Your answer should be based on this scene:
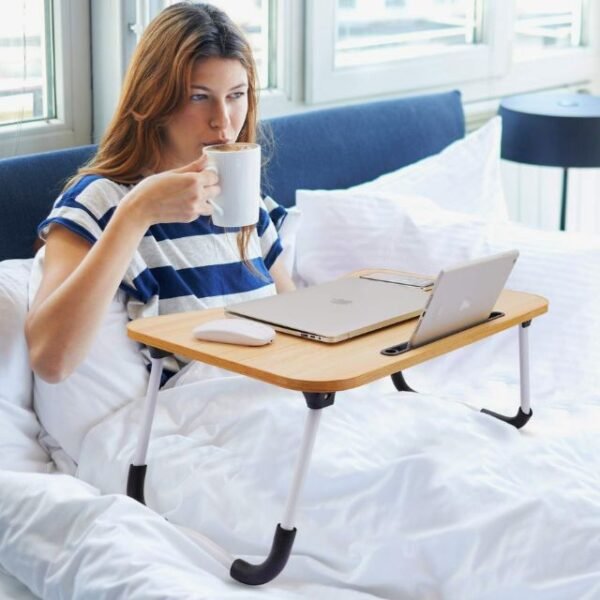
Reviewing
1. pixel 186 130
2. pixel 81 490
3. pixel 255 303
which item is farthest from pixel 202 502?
pixel 186 130

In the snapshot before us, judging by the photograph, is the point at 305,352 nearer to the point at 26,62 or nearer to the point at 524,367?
the point at 524,367

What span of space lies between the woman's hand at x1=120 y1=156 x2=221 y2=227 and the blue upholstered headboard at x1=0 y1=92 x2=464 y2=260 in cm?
40

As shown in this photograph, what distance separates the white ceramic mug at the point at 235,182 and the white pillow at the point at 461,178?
84 centimetres

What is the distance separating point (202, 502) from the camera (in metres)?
1.48

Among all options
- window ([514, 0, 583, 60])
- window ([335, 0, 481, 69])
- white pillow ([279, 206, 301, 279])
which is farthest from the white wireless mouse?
window ([514, 0, 583, 60])

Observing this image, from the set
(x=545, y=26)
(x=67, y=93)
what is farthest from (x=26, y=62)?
(x=545, y=26)

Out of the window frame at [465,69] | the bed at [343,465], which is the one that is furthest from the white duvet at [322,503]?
the window frame at [465,69]

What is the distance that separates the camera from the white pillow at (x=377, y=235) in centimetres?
216

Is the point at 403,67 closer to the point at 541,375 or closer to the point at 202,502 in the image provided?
the point at 541,375

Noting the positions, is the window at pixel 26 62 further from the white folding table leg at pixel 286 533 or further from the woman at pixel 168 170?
the white folding table leg at pixel 286 533

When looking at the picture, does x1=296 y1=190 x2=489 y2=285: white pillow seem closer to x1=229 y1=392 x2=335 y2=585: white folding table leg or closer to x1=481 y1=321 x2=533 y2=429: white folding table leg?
x1=481 y1=321 x2=533 y2=429: white folding table leg

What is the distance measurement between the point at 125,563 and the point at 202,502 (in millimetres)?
205

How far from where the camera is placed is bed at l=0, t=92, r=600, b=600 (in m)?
1.33

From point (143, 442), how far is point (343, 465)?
→ 0.89ft
